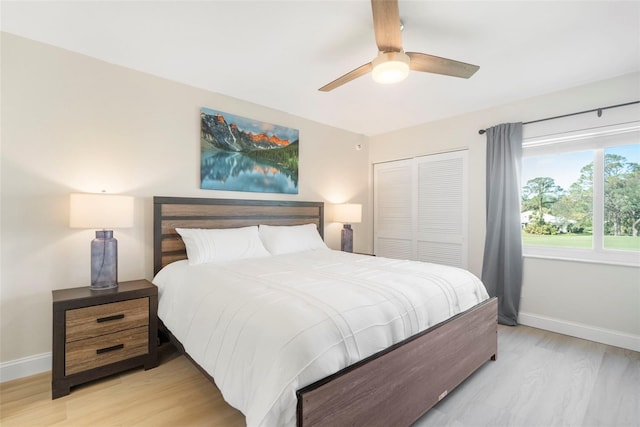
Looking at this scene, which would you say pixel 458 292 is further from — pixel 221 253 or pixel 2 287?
pixel 2 287

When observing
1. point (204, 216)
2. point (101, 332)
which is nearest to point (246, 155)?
point (204, 216)

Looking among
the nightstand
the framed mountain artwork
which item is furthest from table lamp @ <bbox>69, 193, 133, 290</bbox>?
the framed mountain artwork

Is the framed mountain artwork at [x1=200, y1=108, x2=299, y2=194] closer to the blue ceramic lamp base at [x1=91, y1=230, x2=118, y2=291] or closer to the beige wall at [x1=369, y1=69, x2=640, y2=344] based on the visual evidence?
the blue ceramic lamp base at [x1=91, y1=230, x2=118, y2=291]

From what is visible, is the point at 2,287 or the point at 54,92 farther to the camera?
the point at 54,92

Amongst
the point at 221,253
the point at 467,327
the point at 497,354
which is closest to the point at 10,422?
the point at 221,253

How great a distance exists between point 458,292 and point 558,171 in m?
2.23

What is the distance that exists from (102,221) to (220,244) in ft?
3.04

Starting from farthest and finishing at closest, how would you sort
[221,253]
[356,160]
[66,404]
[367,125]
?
[356,160], [367,125], [221,253], [66,404]

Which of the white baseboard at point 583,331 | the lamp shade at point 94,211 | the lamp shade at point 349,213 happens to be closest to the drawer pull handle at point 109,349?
the lamp shade at point 94,211

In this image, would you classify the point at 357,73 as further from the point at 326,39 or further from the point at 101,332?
the point at 101,332

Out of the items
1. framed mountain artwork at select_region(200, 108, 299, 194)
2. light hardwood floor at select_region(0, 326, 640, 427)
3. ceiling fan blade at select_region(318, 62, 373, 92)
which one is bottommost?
light hardwood floor at select_region(0, 326, 640, 427)

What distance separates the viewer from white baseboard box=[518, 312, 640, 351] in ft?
9.02

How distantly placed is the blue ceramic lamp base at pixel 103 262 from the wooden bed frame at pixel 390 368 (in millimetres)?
441

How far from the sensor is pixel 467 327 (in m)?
2.11
